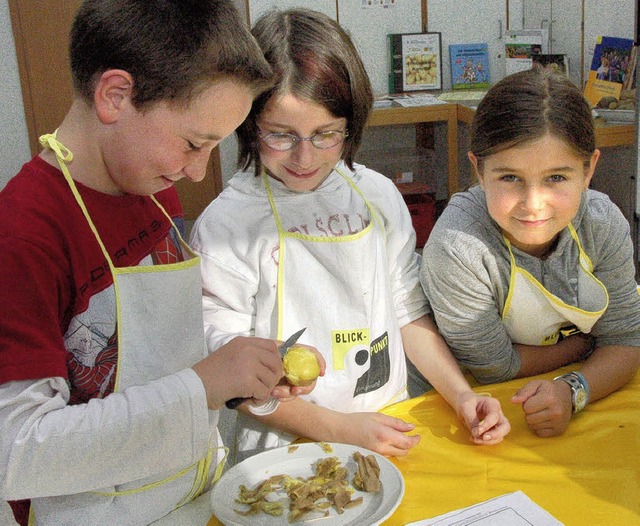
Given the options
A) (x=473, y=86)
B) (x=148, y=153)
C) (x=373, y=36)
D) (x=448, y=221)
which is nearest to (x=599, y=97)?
(x=473, y=86)

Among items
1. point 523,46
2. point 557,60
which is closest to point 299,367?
point 557,60

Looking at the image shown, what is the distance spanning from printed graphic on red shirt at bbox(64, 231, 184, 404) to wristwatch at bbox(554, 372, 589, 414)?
825 millimetres

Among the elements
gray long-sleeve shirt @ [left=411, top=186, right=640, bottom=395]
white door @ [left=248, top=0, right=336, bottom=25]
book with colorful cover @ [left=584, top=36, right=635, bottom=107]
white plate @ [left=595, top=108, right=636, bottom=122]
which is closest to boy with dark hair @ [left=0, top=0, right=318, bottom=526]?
gray long-sleeve shirt @ [left=411, top=186, right=640, bottom=395]

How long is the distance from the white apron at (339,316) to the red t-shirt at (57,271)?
1.25ft

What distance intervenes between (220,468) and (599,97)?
279 centimetres

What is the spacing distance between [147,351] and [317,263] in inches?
19.5

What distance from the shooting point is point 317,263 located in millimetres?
1460

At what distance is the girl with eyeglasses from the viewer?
4.40ft

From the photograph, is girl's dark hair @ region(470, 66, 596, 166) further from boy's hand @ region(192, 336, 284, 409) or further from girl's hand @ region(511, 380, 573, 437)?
boy's hand @ region(192, 336, 284, 409)

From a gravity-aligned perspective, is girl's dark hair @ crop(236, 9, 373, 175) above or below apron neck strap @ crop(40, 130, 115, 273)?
above

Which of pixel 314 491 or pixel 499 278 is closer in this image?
pixel 314 491

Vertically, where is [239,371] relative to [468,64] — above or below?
below

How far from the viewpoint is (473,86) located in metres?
4.56

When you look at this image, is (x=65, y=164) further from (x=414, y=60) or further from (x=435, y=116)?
(x=414, y=60)
